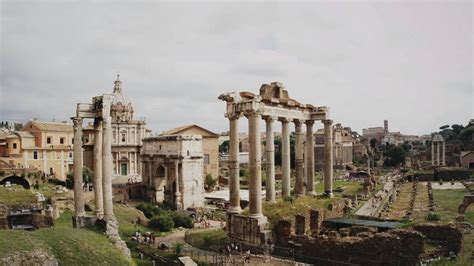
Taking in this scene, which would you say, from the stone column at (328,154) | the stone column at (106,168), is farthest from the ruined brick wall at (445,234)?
the stone column at (106,168)

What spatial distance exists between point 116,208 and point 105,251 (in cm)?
1942

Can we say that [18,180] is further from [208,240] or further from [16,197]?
[208,240]

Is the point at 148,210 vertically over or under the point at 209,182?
under

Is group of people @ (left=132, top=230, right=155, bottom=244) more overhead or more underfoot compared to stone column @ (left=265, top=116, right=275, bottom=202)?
more underfoot

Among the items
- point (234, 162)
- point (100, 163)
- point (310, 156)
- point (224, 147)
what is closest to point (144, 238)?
point (100, 163)

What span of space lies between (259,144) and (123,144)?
3989cm

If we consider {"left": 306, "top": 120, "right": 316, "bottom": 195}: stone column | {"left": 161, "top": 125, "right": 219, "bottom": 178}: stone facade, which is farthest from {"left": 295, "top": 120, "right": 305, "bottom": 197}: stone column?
{"left": 161, "top": 125, "right": 219, "bottom": 178}: stone facade

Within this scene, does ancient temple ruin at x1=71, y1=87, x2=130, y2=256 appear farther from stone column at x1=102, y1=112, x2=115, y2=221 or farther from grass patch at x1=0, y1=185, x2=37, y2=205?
→ grass patch at x1=0, y1=185, x2=37, y2=205

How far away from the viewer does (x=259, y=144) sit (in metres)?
19.9

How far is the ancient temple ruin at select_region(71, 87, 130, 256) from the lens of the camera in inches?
794

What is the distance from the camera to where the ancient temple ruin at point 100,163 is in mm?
20156

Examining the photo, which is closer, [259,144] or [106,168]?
[259,144]

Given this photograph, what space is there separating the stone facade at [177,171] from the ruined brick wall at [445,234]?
30094 millimetres

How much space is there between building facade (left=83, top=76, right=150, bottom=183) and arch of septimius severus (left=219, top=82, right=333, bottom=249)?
35.1 meters
